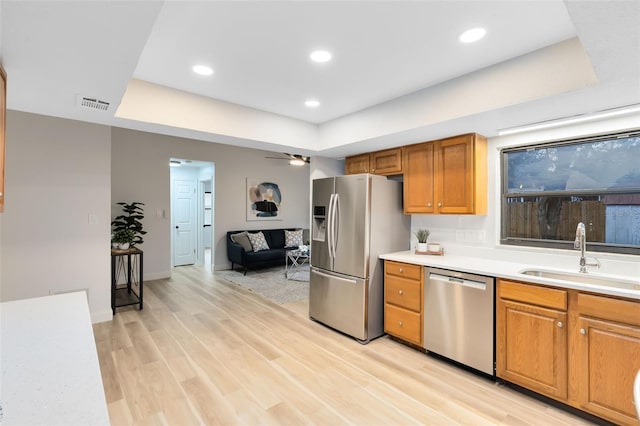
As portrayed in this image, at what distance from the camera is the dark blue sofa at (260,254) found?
6.17 meters

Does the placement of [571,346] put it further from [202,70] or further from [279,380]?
[202,70]

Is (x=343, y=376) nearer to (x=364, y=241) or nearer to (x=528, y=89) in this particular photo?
(x=364, y=241)

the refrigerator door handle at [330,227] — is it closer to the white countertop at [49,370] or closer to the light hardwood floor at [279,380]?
the light hardwood floor at [279,380]

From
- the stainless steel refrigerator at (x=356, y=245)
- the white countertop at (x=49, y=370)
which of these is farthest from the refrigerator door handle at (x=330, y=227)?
the white countertop at (x=49, y=370)

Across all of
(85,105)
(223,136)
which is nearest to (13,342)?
(85,105)

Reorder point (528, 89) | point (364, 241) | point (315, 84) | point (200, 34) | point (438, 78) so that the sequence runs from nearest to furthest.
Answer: point (200, 34) < point (528, 89) < point (438, 78) < point (315, 84) < point (364, 241)

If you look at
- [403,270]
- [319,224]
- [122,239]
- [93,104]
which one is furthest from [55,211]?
[403,270]

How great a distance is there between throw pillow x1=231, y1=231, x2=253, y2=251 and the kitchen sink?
5.12 metres

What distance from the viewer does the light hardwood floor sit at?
204cm

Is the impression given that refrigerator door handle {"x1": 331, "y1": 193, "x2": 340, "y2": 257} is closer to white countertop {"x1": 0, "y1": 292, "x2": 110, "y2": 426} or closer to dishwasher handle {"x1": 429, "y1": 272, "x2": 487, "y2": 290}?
dishwasher handle {"x1": 429, "y1": 272, "x2": 487, "y2": 290}

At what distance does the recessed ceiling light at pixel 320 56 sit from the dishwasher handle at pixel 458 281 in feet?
6.66

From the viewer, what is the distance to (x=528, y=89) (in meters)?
2.06

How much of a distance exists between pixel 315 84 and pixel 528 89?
159 cm

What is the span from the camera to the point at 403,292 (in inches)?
120
